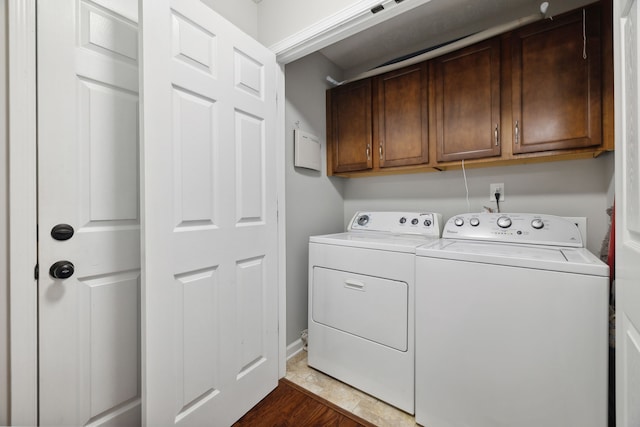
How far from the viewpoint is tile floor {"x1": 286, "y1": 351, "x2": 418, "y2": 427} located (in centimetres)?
139

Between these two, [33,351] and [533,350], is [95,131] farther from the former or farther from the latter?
[533,350]

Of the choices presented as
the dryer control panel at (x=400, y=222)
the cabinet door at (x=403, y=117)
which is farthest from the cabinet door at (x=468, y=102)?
the dryer control panel at (x=400, y=222)

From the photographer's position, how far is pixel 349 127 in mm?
2174

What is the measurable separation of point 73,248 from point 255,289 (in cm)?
81

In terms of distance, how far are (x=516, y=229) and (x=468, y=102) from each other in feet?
2.72

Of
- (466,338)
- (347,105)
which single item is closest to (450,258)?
(466,338)

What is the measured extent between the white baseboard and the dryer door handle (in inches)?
29.4

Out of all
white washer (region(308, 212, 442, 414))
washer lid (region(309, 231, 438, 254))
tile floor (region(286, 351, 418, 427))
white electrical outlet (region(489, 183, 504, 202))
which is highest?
white electrical outlet (region(489, 183, 504, 202))

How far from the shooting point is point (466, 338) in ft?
3.97

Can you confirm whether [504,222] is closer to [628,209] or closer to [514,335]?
[514,335]

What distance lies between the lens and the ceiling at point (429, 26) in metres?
1.67

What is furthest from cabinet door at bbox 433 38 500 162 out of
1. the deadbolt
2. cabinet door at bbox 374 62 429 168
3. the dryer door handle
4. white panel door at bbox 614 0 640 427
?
the deadbolt

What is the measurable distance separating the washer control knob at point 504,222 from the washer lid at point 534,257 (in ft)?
0.68

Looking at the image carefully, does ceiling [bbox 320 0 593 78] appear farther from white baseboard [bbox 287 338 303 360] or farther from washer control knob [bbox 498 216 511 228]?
white baseboard [bbox 287 338 303 360]
